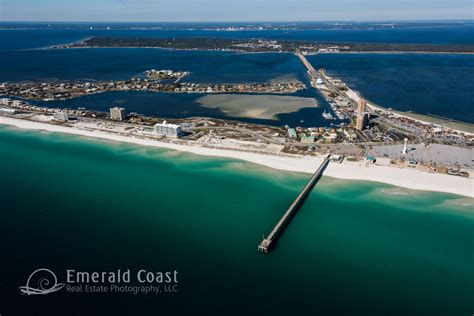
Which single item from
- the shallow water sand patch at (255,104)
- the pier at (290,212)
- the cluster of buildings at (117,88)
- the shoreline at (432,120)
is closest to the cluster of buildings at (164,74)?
the cluster of buildings at (117,88)

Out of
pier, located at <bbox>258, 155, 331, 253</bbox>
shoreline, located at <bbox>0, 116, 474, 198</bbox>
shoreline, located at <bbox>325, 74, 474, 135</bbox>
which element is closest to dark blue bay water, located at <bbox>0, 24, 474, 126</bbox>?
shoreline, located at <bbox>325, 74, 474, 135</bbox>

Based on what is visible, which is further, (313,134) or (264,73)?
(264,73)

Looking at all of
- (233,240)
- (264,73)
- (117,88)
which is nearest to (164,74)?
(117,88)

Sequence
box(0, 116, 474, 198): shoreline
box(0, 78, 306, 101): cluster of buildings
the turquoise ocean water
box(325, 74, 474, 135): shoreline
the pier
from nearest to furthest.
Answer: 1. the turquoise ocean water
2. the pier
3. box(0, 116, 474, 198): shoreline
4. box(325, 74, 474, 135): shoreline
5. box(0, 78, 306, 101): cluster of buildings

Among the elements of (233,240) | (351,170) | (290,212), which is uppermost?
(351,170)

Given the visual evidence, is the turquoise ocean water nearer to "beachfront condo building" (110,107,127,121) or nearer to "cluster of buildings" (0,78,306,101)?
"beachfront condo building" (110,107,127,121)

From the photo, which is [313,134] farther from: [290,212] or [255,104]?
[255,104]
